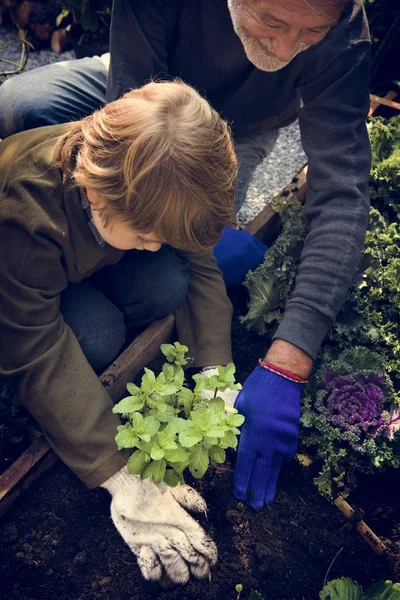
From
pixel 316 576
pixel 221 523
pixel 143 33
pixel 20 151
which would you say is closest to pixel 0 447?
pixel 221 523

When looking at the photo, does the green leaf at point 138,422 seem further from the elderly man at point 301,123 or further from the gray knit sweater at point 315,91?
the gray knit sweater at point 315,91

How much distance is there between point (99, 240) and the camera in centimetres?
180

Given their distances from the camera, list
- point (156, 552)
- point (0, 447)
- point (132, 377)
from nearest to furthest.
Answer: point (156, 552) → point (0, 447) → point (132, 377)

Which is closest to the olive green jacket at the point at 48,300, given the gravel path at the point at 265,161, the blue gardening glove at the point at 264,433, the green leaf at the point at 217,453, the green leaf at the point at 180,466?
the green leaf at the point at 180,466

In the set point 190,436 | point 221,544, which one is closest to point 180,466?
point 190,436

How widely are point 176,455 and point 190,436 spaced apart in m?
0.08

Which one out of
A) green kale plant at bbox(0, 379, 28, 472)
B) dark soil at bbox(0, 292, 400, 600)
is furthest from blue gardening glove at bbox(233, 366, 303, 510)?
green kale plant at bbox(0, 379, 28, 472)

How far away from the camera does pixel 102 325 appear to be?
208 cm

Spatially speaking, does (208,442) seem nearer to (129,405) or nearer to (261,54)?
(129,405)

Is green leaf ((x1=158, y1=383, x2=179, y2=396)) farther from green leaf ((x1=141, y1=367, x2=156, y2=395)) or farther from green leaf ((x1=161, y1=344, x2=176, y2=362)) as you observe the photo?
green leaf ((x1=161, y1=344, x2=176, y2=362))

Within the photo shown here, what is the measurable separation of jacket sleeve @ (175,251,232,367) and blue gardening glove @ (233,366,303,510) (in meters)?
0.22

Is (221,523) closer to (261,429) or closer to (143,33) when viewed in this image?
(261,429)

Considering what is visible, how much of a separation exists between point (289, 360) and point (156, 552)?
2.58ft

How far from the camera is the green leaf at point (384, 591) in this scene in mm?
1758
